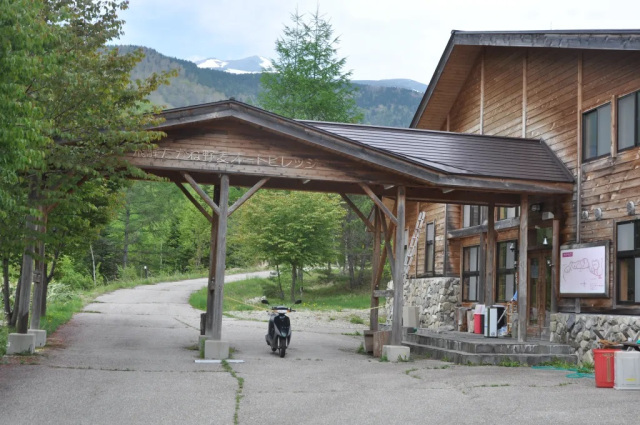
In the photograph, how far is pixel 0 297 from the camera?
2636cm

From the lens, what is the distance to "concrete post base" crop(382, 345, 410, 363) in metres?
14.9

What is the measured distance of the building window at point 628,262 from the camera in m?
13.9

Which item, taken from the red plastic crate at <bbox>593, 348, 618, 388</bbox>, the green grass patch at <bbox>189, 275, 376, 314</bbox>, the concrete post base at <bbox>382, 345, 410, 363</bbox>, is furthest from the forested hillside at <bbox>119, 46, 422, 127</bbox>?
the red plastic crate at <bbox>593, 348, 618, 388</bbox>

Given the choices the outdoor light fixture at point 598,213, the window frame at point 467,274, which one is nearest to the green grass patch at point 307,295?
the window frame at point 467,274

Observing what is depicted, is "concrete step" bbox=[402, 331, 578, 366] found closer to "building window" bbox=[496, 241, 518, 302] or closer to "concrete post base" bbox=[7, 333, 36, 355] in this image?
"building window" bbox=[496, 241, 518, 302]

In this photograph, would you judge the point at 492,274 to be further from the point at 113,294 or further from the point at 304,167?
the point at 113,294

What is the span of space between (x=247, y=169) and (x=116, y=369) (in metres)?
4.62

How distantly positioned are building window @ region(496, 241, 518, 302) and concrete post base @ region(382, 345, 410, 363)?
4.90 m

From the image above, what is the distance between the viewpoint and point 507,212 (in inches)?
768

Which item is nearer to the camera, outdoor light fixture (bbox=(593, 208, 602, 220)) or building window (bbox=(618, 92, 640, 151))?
building window (bbox=(618, 92, 640, 151))

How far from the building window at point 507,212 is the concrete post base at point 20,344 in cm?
1172

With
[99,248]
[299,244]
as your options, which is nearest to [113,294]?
[299,244]

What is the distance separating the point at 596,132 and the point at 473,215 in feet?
19.4

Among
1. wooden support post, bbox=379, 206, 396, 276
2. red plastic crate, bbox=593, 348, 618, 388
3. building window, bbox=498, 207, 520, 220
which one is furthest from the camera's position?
building window, bbox=498, 207, 520, 220
